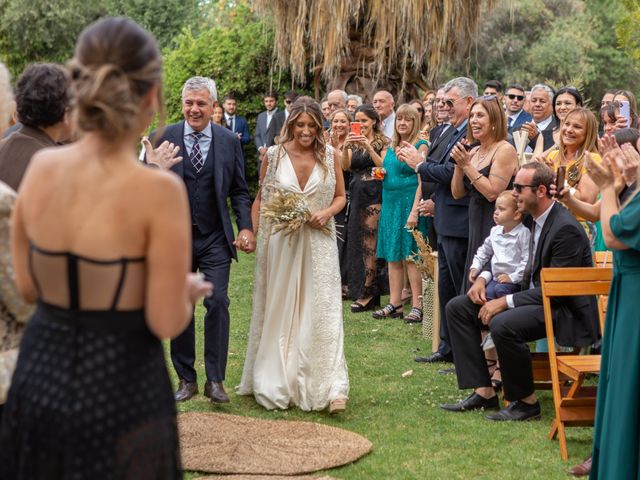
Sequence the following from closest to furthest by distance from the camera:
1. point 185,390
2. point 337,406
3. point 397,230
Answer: point 337,406
point 185,390
point 397,230

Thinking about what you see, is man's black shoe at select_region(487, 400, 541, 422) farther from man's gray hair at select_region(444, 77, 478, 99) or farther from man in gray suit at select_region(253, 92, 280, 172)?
man in gray suit at select_region(253, 92, 280, 172)

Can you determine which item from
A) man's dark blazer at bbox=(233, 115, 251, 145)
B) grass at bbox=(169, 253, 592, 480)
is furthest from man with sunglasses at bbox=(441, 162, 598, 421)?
man's dark blazer at bbox=(233, 115, 251, 145)

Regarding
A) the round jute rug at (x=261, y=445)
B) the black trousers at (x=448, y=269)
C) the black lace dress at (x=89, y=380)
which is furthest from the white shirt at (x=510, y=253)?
the black lace dress at (x=89, y=380)

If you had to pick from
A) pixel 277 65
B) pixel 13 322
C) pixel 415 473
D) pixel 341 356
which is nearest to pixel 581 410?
pixel 415 473

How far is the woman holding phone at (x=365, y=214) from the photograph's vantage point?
472 inches

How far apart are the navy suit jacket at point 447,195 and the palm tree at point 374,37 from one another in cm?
901

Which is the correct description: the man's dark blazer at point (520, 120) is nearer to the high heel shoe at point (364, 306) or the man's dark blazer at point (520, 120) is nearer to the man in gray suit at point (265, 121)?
the high heel shoe at point (364, 306)

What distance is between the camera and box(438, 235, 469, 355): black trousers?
354 inches

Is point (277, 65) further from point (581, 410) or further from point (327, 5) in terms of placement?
point (581, 410)

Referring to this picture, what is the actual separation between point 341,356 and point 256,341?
0.72m

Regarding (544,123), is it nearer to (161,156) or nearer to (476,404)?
(476,404)

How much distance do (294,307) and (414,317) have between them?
3.57 meters

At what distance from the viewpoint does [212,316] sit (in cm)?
790

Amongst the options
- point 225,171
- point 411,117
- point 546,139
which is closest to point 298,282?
point 225,171
